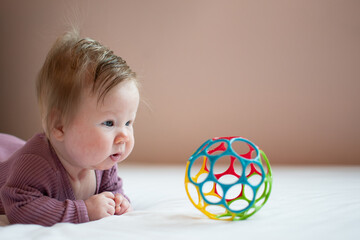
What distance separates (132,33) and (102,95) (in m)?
1.35

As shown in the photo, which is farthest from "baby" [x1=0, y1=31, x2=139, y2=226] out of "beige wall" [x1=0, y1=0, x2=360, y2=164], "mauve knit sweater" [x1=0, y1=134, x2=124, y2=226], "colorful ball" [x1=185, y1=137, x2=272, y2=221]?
"beige wall" [x1=0, y1=0, x2=360, y2=164]

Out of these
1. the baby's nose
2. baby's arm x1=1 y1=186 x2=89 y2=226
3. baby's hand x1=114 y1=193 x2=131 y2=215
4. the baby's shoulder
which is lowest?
baby's hand x1=114 y1=193 x2=131 y2=215

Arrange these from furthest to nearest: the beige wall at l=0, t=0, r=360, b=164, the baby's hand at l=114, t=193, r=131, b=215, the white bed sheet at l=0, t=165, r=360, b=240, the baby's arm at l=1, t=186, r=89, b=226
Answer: the beige wall at l=0, t=0, r=360, b=164
the baby's hand at l=114, t=193, r=131, b=215
the baby's arm at l=1, t=186, r=89, b=226
the white bed sheet at l=0, t=165, r=360, b=240

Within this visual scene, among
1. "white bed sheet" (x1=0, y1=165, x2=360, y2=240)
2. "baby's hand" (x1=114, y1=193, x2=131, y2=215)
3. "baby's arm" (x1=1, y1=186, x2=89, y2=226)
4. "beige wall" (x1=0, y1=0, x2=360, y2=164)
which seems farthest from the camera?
"beige wall" (x1=0, y1=0, x2=360, y2=164)

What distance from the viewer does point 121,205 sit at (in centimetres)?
96

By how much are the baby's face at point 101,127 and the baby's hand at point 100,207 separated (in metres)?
0.08

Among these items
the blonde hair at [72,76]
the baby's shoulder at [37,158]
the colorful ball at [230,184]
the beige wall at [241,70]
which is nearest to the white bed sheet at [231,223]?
the colorful ball at [230,184]

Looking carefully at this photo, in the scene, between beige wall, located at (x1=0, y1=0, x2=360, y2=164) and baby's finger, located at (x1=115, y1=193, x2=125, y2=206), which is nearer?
baby's finger, located at (x1=115, y1=193, x2=125, y2=206)

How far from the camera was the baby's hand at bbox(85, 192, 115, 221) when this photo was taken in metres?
0.88

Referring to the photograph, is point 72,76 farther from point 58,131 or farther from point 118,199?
point 118,199

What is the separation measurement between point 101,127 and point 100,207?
180 mm

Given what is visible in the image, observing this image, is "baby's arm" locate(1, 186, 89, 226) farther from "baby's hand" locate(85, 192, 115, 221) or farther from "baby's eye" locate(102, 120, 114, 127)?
"baby's eye" locate(102, 120, 114, 127)

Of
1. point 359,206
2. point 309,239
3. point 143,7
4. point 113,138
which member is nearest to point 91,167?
point 113,138

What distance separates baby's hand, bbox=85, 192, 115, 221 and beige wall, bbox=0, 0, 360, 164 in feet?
3.95
